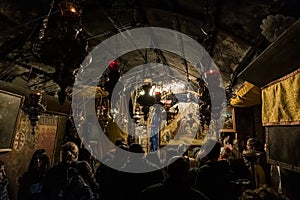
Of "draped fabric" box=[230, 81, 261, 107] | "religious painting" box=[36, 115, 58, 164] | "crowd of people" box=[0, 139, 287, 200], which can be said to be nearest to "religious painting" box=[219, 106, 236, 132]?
"draped fabric" box=[230, 81, 261, 107]

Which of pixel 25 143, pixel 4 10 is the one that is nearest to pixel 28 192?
pixel 25 143

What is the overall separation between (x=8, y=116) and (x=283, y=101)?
18.0 feet

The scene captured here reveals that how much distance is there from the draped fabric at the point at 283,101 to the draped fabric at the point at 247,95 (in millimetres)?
516

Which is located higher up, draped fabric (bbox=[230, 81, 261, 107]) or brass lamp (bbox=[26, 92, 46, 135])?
draped fabric (bbox=[230, 81, 261, 107])

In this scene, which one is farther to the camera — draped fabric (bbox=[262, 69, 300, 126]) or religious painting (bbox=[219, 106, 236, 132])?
religious painting (bbox=[219, 106, 236, 132])

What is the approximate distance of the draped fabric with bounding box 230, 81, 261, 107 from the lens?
4.41 m

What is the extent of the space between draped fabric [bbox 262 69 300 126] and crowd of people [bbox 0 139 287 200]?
29.5 inches

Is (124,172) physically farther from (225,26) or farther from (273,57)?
(225,26)

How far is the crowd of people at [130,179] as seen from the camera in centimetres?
238

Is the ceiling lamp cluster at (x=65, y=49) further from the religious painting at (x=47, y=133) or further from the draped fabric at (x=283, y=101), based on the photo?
the religious painting at (x=47, y=133)

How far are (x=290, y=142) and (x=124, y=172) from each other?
2.61 m

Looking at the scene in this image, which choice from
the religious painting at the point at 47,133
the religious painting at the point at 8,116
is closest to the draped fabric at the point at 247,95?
the religious painting at the point at 8,116

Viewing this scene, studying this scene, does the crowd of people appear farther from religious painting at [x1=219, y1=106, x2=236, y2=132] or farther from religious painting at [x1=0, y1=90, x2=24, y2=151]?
religious painting at [x1=219, y1=106, x2=236, y2=132]

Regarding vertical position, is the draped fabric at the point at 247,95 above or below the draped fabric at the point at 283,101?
above
